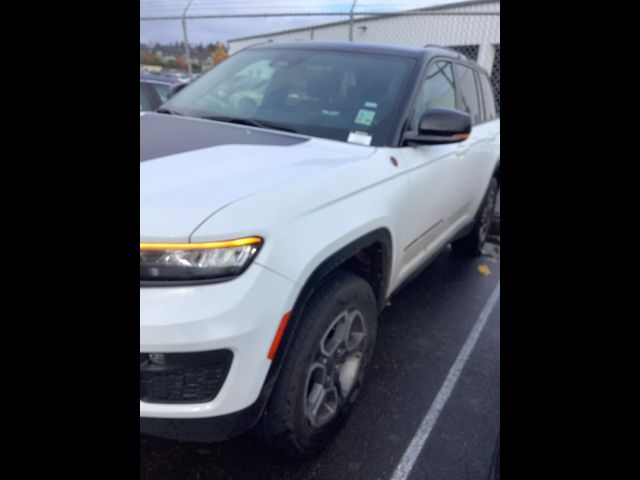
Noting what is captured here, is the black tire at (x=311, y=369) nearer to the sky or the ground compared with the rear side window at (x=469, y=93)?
nearer to the ground

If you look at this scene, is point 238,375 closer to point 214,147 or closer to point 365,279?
point 365,279

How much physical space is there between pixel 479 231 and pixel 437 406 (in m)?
2.34

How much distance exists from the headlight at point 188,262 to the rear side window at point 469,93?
2.63 metres

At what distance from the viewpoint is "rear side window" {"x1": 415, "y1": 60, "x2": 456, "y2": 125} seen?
271cm

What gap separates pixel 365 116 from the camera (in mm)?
2473

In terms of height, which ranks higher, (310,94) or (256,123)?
(310,94)

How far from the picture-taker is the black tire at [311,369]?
1.70 metres

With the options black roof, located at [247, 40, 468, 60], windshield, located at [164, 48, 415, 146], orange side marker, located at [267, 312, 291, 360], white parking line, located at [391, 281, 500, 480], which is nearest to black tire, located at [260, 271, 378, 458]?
orange side marker, located at [267, 312, 291, 360]

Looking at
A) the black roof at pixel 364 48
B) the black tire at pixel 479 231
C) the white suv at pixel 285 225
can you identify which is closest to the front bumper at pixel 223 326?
the white suv at pixel 285 225

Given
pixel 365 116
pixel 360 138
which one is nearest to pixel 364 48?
pixel 365 116

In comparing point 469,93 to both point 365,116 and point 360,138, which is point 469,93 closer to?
point 365,116

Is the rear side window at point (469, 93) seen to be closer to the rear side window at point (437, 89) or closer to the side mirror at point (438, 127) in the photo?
the rear side window at point (437, 89)
